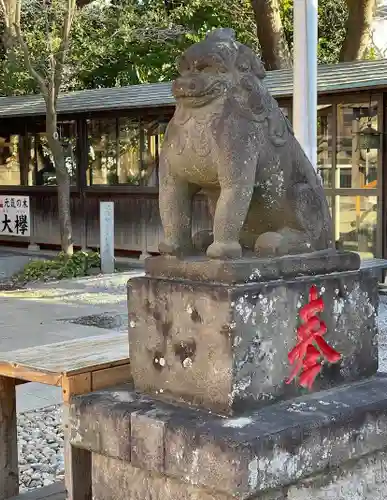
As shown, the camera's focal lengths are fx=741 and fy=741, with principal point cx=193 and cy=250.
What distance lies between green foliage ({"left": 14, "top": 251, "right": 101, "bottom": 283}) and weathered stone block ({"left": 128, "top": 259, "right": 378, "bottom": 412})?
10033mm

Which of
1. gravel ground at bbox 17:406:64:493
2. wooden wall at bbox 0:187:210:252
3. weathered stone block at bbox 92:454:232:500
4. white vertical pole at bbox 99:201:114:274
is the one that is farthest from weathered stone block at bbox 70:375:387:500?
white vertical pole at bbox 99:201:114:274

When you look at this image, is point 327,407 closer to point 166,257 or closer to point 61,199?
point 166,257

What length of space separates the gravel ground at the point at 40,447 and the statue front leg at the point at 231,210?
2.46 m

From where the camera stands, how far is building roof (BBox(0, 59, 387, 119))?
1057cm

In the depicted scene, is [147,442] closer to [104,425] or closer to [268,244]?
[104,425]

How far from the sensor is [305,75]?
27.3ft

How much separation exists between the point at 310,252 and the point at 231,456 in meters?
0.97

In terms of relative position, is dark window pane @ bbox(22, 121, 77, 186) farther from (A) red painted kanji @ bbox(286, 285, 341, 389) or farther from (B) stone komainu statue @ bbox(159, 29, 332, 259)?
(A) red painted kanji @ bbox(286, 285, 341, 389)

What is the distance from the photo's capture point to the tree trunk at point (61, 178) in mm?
13305

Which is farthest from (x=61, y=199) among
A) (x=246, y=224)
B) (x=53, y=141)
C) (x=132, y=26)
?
(x=246, y=224)

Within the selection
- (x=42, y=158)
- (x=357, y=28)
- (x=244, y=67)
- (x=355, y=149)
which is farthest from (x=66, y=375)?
(x=357, y=28)

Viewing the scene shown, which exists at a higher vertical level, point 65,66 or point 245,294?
point 65,66

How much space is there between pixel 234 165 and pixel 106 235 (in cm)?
1006

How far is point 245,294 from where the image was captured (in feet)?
8.85
